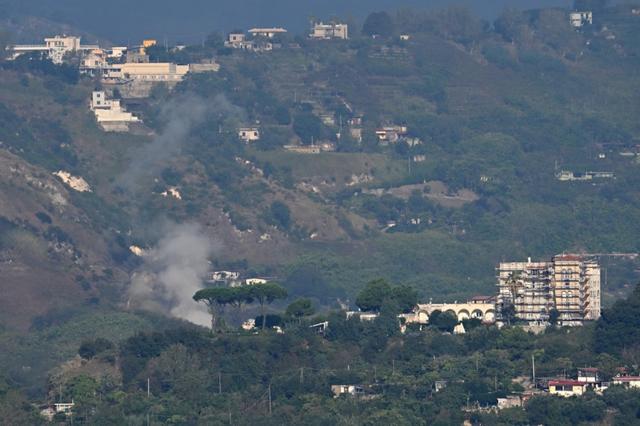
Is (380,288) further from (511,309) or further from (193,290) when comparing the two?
(193,290)

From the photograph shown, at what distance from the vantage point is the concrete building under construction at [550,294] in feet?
547

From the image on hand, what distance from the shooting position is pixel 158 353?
16150cm

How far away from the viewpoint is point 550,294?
167 m

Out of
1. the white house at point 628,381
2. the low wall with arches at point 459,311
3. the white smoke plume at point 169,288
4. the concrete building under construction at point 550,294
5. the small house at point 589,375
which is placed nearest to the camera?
the white house at point 628,381

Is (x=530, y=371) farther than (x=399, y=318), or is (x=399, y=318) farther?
(x=399, y=318)

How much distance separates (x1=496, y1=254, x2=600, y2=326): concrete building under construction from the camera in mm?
166875

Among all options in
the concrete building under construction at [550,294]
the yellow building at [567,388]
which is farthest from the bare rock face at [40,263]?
the yellow building at [567,388]

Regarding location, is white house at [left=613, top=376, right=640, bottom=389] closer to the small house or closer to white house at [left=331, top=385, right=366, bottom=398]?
the small house

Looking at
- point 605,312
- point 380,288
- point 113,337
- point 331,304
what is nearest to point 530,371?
point 605,312

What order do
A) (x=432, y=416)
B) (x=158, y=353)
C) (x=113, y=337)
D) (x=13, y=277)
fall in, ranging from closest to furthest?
1. (x=432, y=416)
2. (x=158, y=353)
3. (x=113, y=337)
4. (x=13, y=277)

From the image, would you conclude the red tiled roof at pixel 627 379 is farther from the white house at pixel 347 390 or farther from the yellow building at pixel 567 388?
the white house at pixel 347 390

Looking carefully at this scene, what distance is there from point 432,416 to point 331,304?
45.4 meters

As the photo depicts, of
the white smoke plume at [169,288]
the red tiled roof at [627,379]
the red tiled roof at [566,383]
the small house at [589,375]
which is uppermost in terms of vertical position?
the white smoke plume at [169,288]

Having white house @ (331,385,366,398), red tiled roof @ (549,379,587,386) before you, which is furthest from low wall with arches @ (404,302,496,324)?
red tiled roof @ (549,379,587,386)
